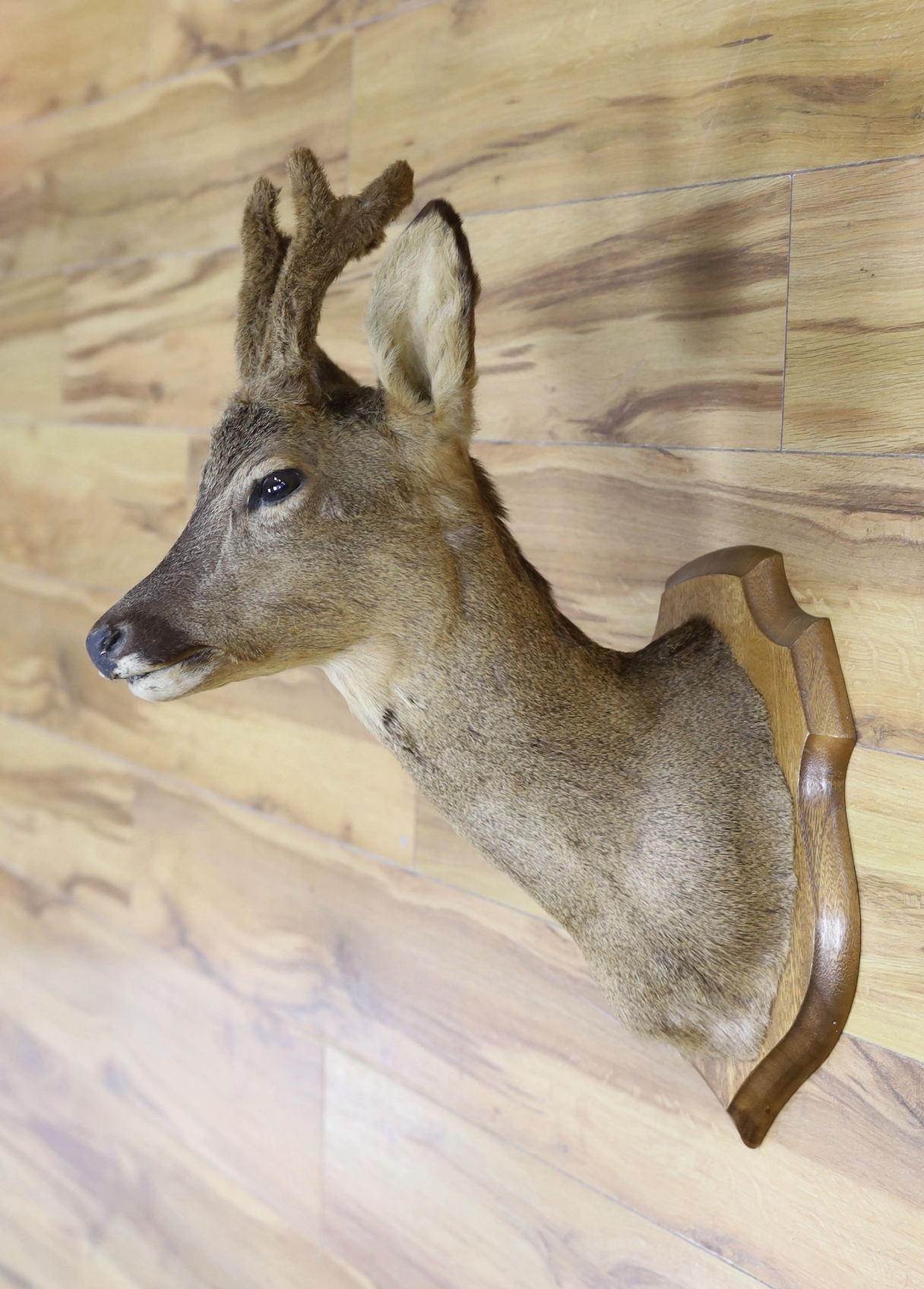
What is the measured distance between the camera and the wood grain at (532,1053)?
0.94 metres

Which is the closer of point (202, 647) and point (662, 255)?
point (202, 647)

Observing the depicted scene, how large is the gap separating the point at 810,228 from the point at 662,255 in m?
0.15

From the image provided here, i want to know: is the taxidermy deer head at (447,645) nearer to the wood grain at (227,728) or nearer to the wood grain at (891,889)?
the wood grain at (891,889)

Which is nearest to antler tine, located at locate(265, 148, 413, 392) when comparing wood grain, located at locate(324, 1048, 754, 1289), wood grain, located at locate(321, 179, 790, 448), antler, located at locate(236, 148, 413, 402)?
antler, located at locate(236, 148, 413, 402)

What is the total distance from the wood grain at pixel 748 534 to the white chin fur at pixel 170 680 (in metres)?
0.47

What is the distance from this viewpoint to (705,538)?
39.9 inches

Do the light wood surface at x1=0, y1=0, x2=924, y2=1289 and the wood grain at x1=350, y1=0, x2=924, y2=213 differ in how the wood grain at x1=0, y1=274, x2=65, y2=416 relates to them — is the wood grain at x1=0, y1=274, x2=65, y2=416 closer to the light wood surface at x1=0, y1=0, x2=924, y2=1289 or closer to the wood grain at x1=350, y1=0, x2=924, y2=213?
the light wood surface at x1=0, y1=0, x2=924, y2=1289

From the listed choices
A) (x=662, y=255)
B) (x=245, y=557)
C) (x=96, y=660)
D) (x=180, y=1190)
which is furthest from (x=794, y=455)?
(x=180, y=1190)

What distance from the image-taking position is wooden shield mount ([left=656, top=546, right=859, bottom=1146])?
87 cm

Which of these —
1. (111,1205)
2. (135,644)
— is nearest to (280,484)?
(135,644)

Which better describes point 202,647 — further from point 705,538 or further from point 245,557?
point 705,538

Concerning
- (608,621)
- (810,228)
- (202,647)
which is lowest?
(608,621)

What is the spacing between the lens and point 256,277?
87cm

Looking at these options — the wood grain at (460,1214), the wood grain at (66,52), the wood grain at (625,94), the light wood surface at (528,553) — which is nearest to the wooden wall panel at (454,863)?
the light wood surface at (528,553)
